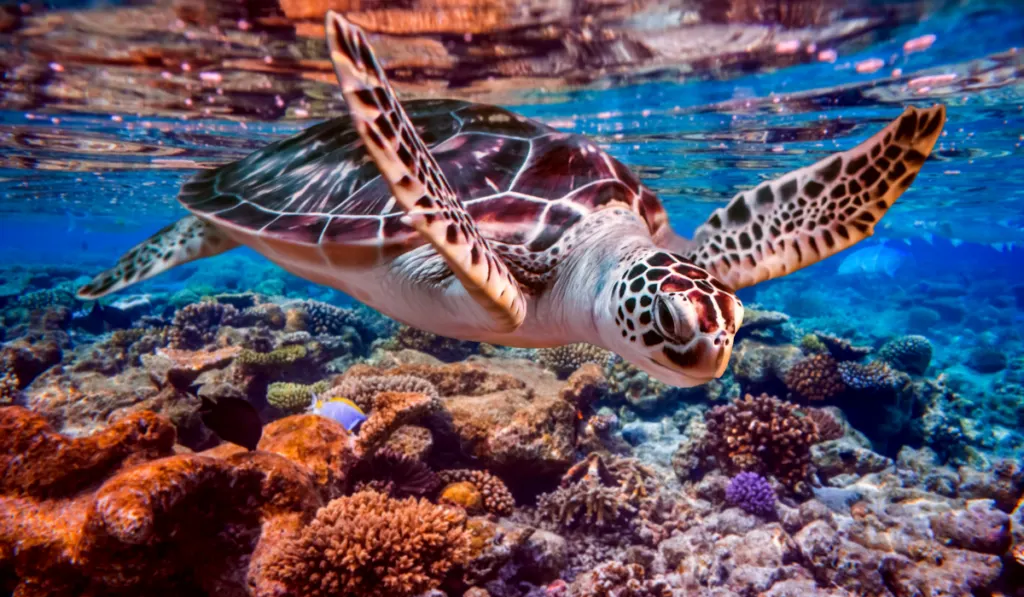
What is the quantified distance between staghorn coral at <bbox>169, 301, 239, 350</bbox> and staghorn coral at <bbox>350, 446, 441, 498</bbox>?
621 cm

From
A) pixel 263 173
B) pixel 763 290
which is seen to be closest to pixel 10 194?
pixel 263 173

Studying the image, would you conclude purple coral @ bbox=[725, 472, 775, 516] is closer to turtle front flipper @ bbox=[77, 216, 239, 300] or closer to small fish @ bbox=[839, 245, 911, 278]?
turtle front flipper @ bbox=[77, 216, 239, 300]

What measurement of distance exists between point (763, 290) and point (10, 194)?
3277cm

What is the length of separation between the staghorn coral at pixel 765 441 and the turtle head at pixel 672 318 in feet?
11.4

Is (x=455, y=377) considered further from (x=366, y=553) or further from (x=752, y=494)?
(x=752, y=494)

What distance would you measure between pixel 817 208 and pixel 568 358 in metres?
4.52

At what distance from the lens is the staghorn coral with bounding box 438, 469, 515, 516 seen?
3.86 metres

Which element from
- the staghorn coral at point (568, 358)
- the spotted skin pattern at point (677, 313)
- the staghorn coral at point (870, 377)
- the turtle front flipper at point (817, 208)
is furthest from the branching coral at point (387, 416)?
the staghorn coral at point (870, 377)

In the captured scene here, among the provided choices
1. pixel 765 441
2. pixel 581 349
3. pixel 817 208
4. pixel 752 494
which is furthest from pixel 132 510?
pixel 581 349

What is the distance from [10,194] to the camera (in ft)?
63.0

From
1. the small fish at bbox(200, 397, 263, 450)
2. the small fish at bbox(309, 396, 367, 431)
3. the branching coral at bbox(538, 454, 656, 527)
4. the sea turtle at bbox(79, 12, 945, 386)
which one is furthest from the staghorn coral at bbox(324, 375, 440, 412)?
the small fish at bbox(200, 397, 263, 450)

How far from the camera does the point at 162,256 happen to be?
4.86 meters

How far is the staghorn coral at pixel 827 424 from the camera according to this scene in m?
6.30

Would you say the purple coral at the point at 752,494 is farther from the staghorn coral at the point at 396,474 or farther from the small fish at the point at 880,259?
the small fish at the point at 880,259
